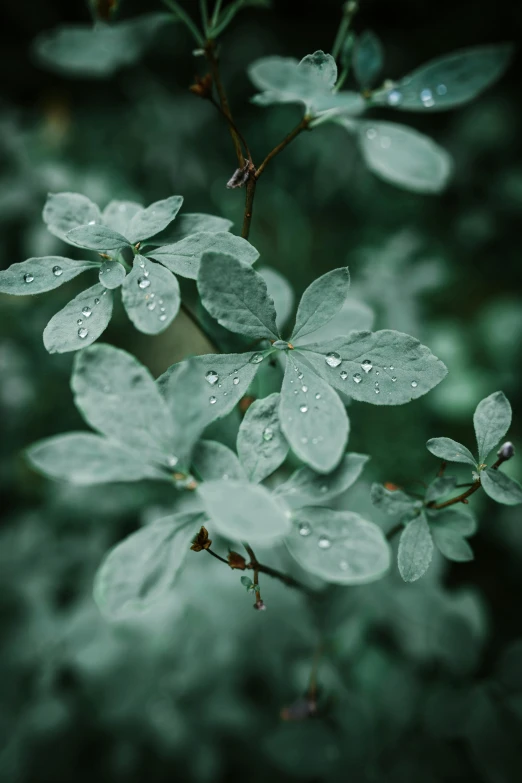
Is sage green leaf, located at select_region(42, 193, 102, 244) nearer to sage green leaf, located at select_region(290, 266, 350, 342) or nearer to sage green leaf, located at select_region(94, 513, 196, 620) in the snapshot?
sage green leaf, located at select_region(290, 266, 350, 342)

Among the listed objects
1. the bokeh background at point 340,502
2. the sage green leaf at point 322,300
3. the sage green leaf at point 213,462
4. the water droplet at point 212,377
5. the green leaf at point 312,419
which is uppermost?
the sage green leaf at point 322,300

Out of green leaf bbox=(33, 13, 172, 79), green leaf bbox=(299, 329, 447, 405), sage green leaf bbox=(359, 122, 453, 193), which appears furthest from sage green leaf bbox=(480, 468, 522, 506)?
green leaf bbox=(33, 13, 172, 79)

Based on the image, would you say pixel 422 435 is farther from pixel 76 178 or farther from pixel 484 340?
pixel 76 178

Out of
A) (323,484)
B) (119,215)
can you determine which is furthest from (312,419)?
(119,215)

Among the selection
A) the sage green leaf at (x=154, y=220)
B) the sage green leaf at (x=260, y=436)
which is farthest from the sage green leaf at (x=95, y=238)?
the sage green leaf at (x=260, y=436)

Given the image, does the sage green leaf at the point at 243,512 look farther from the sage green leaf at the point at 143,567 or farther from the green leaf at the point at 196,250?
the green leaf at the point at 196,250

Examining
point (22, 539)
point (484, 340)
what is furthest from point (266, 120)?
point (22, 539)

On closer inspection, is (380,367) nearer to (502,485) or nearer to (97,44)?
(502,485)
